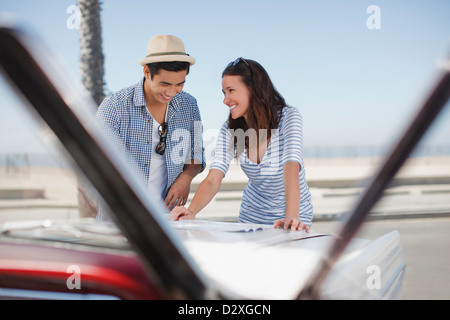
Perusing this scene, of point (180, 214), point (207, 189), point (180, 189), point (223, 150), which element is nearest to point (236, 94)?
point (223, 150)

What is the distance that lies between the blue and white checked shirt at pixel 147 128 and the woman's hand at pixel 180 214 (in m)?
0.58

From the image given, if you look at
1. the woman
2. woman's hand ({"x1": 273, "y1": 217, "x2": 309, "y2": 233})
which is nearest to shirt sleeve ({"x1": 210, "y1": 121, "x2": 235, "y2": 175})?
the woman

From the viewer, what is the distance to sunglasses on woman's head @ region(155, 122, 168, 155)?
2.72 m

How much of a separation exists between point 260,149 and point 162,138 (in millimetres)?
691

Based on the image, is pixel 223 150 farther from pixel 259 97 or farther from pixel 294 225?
pixel 294 225

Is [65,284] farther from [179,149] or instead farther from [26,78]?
[179,149]

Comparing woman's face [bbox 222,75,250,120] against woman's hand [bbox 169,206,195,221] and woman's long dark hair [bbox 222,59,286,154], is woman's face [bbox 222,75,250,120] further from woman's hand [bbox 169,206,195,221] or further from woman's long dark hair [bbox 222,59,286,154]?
woman's hand [bbox 169,206,195,221]

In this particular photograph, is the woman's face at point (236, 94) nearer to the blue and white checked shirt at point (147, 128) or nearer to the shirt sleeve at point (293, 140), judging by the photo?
the shirt sleeve at point (293, 140)

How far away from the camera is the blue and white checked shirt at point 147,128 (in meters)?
2.65

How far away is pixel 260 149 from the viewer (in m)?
2.46

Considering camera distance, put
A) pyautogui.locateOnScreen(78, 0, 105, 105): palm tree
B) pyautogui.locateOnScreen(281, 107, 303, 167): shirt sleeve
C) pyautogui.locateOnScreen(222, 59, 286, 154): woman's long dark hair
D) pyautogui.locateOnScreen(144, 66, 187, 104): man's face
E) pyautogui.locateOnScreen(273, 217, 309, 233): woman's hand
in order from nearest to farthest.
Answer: pyautogui.locateOnScreen(273, 217, 309, 233): woman's hand
pyautogui.locateOnScreen(281, 107, 303, 167): shirt sleeve
pyautogui.locateOnScreen(222, 59, 286, 154): woman's long dark hair
pyautogui.locateOnScreen(144, 66, 187, 104): man's face
pyautogui.locateOnScreen(78, 0, 105, 105): palm tree

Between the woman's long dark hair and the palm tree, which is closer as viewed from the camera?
the woman's long dark hair

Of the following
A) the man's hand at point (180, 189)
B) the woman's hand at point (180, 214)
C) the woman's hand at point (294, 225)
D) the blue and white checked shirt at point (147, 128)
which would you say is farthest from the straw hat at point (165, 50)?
the woman's hand at point (294, 225)

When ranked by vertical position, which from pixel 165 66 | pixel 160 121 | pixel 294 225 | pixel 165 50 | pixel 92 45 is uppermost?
pixel 92 45
